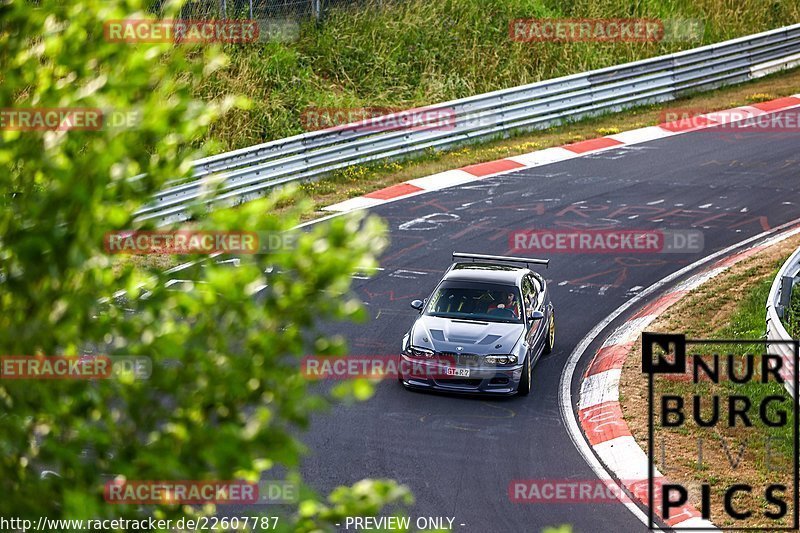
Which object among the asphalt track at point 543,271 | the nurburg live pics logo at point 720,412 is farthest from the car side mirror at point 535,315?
the nurburg live pics logo at point 720,412

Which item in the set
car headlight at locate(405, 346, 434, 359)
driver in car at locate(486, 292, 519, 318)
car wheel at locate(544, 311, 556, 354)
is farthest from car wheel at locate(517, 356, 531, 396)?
car wheel at locate(544, 311, 556, 354)

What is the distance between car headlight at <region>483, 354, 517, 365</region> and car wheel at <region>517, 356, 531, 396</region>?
0.20m

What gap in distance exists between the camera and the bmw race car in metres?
13.7

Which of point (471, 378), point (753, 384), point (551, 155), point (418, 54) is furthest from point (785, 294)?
point (418, 54)

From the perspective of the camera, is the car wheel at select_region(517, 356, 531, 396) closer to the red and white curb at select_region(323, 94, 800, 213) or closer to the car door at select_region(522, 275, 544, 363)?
the car door at select_region(522, 275, 544, 363)

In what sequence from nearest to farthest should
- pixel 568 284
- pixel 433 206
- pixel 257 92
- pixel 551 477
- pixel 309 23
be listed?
pixel 551 477 < pixel 568 284 < pixel 433 206 < pixel 257 92 < pixel 309 23

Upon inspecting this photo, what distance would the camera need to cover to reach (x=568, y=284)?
17891 millimetres

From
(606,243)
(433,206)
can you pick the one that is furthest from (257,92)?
(606,243)

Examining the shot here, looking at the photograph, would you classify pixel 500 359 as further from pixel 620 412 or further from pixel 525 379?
pixel 620 412

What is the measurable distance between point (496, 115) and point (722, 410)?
42.0 feet

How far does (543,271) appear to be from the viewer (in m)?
18.2

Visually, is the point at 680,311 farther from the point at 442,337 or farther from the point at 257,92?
the point at 257,92

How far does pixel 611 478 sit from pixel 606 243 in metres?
8.28

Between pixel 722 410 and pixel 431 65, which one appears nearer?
pixel 722 410
